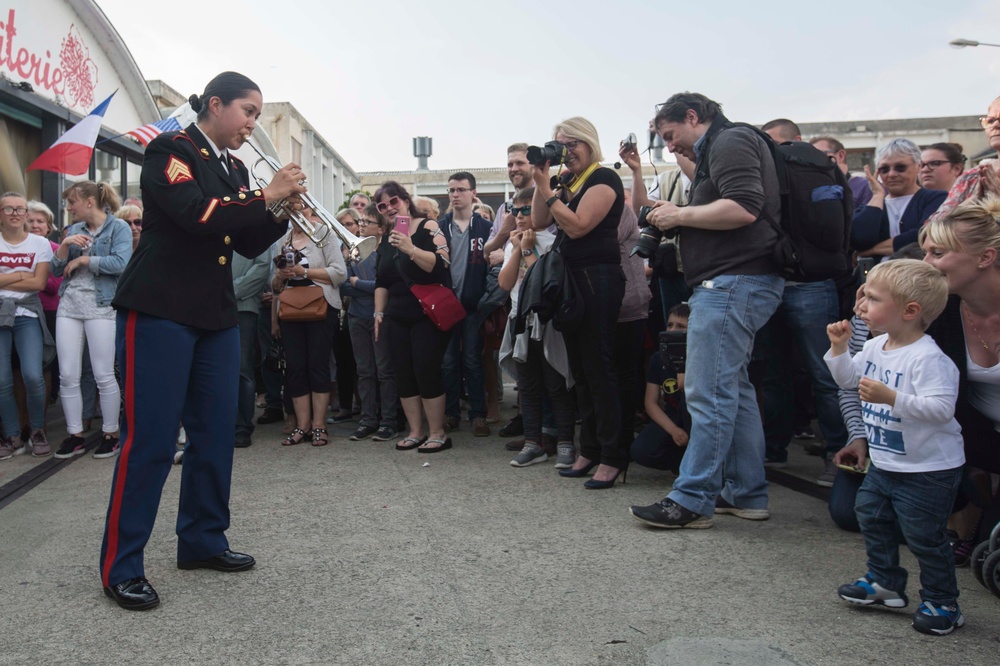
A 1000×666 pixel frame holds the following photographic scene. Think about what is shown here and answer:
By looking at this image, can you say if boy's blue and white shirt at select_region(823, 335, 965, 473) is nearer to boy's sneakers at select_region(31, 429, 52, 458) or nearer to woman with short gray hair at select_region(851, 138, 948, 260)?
woman with short gray hair at select_region(851, 138, 948, 260)

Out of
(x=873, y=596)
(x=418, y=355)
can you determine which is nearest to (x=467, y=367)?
(x=418, y=355)

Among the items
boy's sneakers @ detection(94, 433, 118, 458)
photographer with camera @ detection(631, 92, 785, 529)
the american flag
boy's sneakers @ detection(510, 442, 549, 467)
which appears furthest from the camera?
the american flag

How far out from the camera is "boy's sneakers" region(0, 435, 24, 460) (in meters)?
6.47

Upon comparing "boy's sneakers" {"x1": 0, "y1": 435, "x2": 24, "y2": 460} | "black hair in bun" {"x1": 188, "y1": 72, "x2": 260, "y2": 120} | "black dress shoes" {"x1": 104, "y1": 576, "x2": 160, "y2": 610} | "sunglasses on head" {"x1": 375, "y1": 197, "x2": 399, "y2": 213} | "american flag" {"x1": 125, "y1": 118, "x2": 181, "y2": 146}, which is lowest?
"boy's sneakers" {"x1": 0, "y1": 435, "x2": 24, "y2": 460}

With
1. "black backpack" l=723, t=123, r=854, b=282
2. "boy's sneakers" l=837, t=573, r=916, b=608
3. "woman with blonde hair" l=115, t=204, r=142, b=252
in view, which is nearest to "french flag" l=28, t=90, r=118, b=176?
"woman with blonde hair" l=115, t=204, r=142, b=252

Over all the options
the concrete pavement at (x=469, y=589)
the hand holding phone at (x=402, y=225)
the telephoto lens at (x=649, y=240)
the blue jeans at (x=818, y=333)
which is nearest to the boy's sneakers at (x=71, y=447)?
the concrete pavement at (x=469, y=589)

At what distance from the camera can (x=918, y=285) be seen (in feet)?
10.0

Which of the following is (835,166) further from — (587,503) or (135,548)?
(135,548)

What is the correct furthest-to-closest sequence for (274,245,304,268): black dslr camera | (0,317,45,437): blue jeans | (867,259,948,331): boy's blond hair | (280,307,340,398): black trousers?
(274,245,304,268): black dslr camera → (280,307,340,398): black trousers → (0,317,45,437): blue jeans → (867,259,948,331): boy's blond hair

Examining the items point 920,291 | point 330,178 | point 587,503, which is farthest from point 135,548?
point 330,178

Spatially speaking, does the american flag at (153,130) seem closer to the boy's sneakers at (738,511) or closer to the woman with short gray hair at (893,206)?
the woman with short gray hair at (893,206)

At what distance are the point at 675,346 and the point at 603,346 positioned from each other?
43cm

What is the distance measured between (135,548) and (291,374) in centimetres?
361

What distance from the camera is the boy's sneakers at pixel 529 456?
580 centimetres
